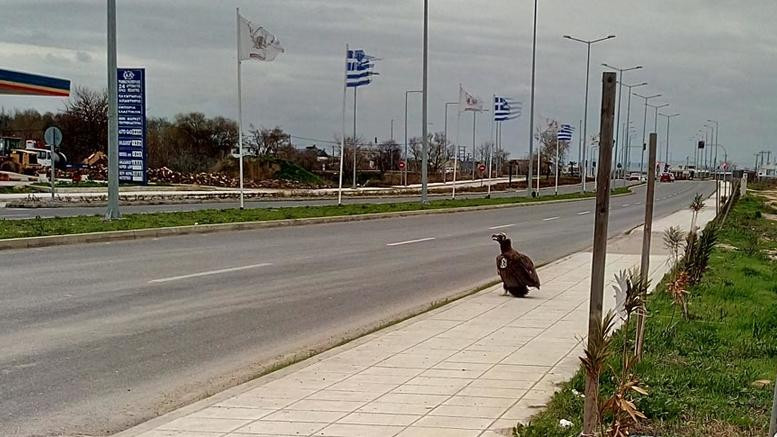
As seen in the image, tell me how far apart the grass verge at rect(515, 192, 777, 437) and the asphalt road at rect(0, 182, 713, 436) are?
10.5 ft

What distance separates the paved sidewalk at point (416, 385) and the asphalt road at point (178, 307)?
0.77 m

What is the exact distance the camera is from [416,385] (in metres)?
6.69

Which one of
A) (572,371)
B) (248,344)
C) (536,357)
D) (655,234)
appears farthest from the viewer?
(655,234)

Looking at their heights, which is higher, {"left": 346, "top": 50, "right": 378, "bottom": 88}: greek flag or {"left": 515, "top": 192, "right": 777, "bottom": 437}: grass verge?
{"left": 346, "top": 50, "right": 378, "bottom": 88}: greek flag

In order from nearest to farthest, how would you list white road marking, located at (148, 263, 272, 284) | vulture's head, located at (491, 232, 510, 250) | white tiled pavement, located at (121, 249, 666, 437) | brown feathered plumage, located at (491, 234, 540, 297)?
white tiled pavement, located at (121, 249, 666, 437)
vulture's head, located at (491, 232, 510, 250)
brown feathered plumage, located at (491, 234, 540, 297)
white road marking, located at (148, 263, 272, 284)

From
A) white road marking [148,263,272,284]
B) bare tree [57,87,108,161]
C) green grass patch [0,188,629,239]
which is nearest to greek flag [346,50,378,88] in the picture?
green grass patch [0,188,629,239]

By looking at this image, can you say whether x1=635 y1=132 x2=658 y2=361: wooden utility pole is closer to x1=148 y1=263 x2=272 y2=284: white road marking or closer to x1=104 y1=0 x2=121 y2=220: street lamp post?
x1=148 y1=263 x2=272 y2=284: white road marking

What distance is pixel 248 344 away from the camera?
29.1 feet

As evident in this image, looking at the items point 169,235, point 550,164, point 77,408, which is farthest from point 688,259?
point 550,164

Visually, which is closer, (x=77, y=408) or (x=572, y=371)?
(x=77, y=408)

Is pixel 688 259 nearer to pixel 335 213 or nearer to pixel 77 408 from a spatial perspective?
pixel 77 408

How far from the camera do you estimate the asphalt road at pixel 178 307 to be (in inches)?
272

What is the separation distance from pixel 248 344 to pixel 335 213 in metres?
20.3

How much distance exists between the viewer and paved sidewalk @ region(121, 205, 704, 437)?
221 inches
